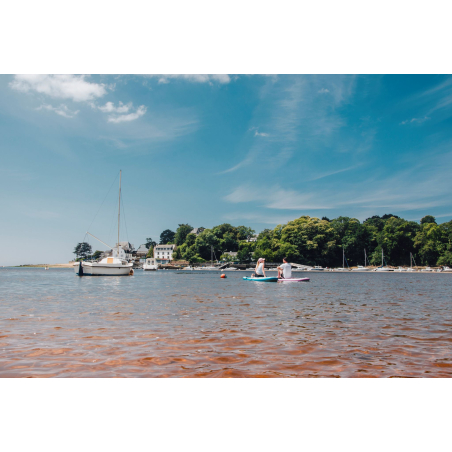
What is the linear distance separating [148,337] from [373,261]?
4847 inches

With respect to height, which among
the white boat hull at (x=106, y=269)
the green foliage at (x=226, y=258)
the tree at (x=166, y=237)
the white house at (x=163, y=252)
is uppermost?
the tree at (x=166, y=237)

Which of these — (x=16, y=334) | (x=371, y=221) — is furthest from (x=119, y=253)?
(x=371, y=221)

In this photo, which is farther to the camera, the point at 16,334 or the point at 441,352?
the point at 16,334

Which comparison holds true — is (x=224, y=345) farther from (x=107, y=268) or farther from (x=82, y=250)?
(x=82, y=250)

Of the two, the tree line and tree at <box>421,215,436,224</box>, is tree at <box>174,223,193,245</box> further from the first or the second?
tree at <box>421,215,436,224</box>

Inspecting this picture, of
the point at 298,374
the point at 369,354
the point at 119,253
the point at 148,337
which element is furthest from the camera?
the point at 119,253

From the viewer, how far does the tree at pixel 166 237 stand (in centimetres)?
18900

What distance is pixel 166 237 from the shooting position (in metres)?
190

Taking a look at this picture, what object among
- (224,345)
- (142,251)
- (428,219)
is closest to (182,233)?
(142,251)

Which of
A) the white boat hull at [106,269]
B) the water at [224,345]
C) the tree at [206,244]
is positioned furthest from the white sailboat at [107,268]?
the tree at [206,244]

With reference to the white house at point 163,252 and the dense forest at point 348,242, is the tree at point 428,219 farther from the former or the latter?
the white house at point 163,252

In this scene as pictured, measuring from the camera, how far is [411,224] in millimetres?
121250

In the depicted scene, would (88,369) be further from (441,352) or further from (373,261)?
(373,261)

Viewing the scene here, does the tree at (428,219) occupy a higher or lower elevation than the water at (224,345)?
higher
